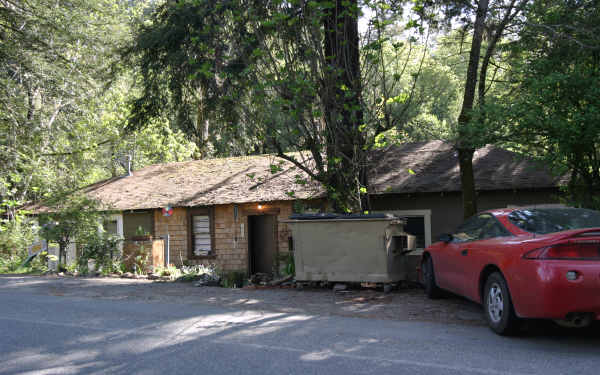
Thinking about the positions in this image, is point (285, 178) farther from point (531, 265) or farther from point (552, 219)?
point (531, 265)

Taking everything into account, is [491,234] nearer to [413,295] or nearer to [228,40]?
[413,295]

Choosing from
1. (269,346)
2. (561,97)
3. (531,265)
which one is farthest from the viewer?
(561,97)

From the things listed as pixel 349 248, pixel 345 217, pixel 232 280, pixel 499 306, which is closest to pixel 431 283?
pixel 349 248

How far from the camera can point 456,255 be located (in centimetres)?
747

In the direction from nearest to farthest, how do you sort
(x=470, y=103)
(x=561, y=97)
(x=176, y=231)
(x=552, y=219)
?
(x=552, y=219) → (x=561, y=97) → (x=470, y=103) → (x=176, y=231)

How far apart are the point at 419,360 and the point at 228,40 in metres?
9.74

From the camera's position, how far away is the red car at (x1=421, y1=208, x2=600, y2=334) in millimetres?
5145

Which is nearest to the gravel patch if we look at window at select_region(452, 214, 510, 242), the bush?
window at select_region(452, 214, 510, 242)

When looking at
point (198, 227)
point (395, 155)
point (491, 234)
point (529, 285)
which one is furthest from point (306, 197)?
point (529, 285)

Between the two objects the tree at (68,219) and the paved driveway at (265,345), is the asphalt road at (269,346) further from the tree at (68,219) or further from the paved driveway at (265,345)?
the tree at (68,219)

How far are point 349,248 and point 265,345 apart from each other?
15.1ft

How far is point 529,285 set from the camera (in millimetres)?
5332

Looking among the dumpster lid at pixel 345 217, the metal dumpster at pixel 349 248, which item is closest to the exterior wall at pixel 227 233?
the dumpster lid at pixel 345 217

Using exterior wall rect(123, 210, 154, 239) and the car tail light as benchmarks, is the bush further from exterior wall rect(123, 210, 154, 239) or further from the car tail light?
the car tail light
